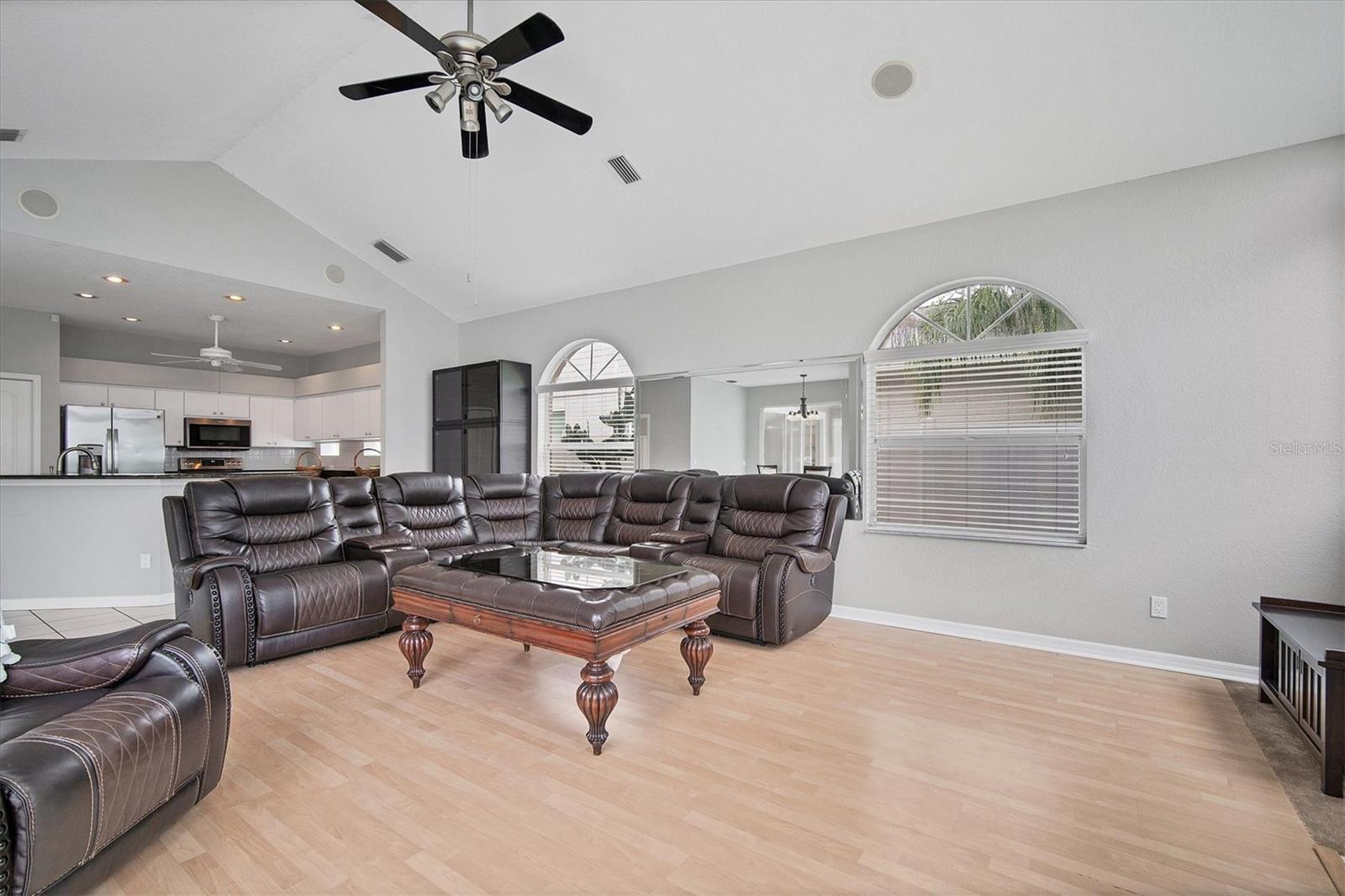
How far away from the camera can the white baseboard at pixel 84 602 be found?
192 inches

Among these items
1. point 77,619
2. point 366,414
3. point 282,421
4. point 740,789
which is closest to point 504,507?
point 77,619

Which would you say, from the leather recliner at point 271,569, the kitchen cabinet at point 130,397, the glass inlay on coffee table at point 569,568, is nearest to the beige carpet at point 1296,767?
the glass inlay on coffee table at point 569,568

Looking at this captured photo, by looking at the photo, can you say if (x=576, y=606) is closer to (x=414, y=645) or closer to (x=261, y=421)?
(x=414, y=645)

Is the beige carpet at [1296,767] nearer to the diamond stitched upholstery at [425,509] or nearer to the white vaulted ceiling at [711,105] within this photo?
the white vaulted ceiling at [711,105]

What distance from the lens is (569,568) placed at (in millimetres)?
3357

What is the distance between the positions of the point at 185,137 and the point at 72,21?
1574mm

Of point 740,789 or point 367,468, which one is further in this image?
point 367,468

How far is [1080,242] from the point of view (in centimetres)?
385

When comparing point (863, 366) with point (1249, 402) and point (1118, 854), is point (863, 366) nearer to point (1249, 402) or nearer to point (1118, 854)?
point (1249, 402)

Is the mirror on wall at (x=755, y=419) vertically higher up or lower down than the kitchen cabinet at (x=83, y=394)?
lower down

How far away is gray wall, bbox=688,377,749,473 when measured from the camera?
532 cm

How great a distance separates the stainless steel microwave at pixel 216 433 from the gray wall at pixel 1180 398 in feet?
27.7

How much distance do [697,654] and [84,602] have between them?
5.13 m

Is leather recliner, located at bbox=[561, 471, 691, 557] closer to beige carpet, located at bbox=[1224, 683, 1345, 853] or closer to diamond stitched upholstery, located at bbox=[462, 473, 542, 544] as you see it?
diamond stitched upholstery, located at bbox=[462, 473, 542, 544]
